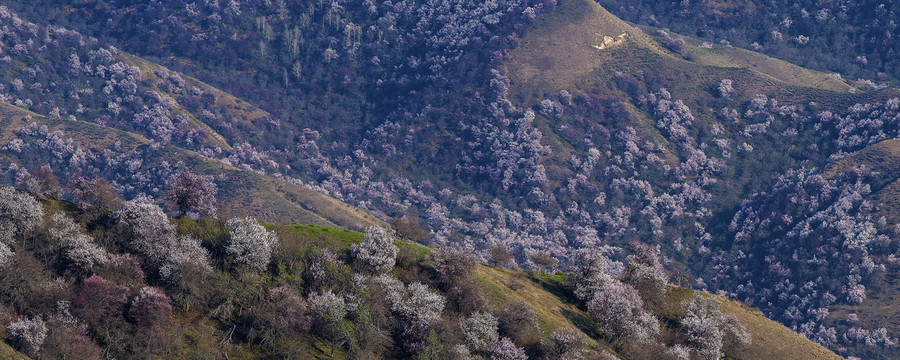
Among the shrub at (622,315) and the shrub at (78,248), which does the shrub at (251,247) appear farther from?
the shrub at (622,315)

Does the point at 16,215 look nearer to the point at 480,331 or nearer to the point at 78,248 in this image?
the point at 78,248

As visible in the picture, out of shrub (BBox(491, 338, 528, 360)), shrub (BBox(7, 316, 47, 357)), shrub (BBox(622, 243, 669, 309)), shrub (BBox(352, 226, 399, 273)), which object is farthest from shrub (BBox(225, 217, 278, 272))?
shrub (BBox(622, 243, 669, 309))

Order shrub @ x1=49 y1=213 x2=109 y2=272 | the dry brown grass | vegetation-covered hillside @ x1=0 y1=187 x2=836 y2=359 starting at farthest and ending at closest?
1. the dry brown grass
2. shrub @ x1=49 y1=213 x2=109 y2=272
3. vegetation-covered hillside @ x1=0 y1=187 x2=836 y2=359

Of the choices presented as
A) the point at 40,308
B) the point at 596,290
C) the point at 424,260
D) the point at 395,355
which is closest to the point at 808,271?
the point at 596,290

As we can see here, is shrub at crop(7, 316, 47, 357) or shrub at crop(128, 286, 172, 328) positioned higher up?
shrub at crop(7, 316, 47, 357)

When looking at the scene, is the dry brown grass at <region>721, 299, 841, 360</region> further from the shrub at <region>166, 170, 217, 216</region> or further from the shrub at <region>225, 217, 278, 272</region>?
the shrub at <region>166, 170, 217, 216</region>

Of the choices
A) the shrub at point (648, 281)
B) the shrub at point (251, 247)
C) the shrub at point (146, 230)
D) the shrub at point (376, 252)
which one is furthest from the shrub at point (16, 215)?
the shrub at point (648, 281)

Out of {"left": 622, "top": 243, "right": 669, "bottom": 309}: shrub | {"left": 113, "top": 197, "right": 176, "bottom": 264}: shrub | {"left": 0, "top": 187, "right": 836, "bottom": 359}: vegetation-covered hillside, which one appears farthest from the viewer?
{"left": 622, "top": 243, "right": 669, "bottom": 309}: shrub

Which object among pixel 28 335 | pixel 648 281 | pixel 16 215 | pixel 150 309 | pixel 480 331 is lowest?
pixel 648 281

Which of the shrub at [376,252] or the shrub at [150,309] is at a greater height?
the shrub at [150,309]

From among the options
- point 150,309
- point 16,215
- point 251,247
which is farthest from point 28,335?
point 251,247

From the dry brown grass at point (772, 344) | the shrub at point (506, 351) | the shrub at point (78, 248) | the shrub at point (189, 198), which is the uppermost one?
the shrub at point (78, 248)

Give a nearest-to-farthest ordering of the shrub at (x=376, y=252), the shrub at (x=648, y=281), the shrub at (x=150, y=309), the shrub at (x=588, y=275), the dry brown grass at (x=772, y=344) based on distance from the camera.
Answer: the shrub at (x=150, y=309), the shrub at (x=376, y=252), the dry brown grass at (x=772, y=344), the shrub at (x=588, y=275), the shrub at (x=648, y=281)
